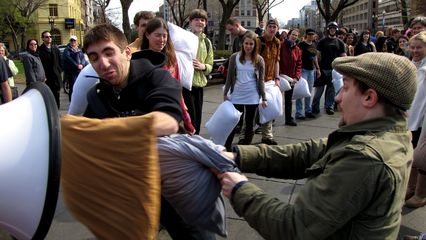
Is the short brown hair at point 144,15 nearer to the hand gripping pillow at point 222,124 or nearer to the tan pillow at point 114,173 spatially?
the hand gripping pillow at point 222,124

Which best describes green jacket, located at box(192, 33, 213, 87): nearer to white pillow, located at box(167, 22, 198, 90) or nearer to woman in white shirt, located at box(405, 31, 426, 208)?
white pillow, located at box(167, 22, 198, 90)

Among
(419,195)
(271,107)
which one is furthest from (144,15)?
(419,195)

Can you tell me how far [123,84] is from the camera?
7.36 feet

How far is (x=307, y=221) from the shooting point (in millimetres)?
1546

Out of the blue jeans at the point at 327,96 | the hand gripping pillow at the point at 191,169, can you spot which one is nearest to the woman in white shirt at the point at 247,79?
the blue jeans at the point at 327,96

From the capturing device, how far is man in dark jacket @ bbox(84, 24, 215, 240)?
2.13 m

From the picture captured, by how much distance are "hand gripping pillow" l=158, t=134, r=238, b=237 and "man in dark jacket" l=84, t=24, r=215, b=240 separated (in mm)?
216

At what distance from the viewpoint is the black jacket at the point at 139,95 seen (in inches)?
83.7

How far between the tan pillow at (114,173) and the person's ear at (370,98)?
2.65ft

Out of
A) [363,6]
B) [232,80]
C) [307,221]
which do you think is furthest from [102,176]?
[363,6]

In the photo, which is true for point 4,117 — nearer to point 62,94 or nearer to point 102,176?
point 102,176

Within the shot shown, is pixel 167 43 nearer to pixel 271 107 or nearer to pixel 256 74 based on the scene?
pixel 256 74

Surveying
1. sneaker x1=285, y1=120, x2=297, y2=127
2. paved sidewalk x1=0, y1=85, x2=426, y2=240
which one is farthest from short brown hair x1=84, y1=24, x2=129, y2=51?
sneaker x1=285, y1=120, x2=297, y2=127

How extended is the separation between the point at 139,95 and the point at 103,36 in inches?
13.3
